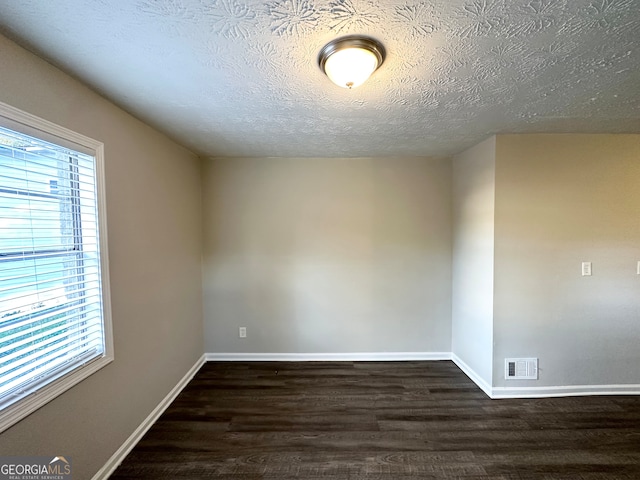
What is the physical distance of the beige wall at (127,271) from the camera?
1.34 meters

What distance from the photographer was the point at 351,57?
1.23 meters

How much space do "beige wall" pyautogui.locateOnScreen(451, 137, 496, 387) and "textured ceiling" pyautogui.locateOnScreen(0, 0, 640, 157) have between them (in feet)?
1.84

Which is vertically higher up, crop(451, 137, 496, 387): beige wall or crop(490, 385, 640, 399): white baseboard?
crop(451, 137, 496, 387): beige wall

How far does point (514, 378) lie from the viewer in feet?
8.48

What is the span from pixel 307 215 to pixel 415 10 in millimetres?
2394

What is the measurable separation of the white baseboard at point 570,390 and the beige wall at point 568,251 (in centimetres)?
8

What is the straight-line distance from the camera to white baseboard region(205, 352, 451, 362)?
132 inches

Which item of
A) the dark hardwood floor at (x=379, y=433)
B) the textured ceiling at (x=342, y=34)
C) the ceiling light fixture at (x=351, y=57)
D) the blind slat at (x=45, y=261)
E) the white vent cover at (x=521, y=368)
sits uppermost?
the textured ceiling at (x=342, y=34)

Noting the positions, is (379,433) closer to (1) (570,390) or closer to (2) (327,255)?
(2) (327,255)

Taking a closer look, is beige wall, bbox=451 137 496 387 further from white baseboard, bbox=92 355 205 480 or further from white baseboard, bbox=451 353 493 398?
white baseboard, bbox=92 355 205 480

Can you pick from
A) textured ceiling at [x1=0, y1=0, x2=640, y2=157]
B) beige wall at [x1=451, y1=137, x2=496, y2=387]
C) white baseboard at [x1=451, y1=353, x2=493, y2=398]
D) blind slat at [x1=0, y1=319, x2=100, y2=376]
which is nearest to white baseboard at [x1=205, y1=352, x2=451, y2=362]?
white baseboard at [x1=451, y1=353, x2=493, y2=398]

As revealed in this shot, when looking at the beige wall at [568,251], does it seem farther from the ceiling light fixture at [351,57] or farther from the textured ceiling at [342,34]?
the ceiling light fixture at [351,57]

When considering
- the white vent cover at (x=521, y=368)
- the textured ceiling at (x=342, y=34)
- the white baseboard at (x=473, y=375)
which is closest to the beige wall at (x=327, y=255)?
the white baseboard at (x=473, y=375)

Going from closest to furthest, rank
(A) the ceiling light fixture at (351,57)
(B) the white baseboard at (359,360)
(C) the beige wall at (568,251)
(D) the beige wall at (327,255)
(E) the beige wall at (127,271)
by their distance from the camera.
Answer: (A) the ceiling light fixture at (351,57)
(E) the beige wall at (127,271)
(B) the white baseboard at (359,360)
(C) the beige wall at (568,251)
(D) the beige wall at (327,255)
